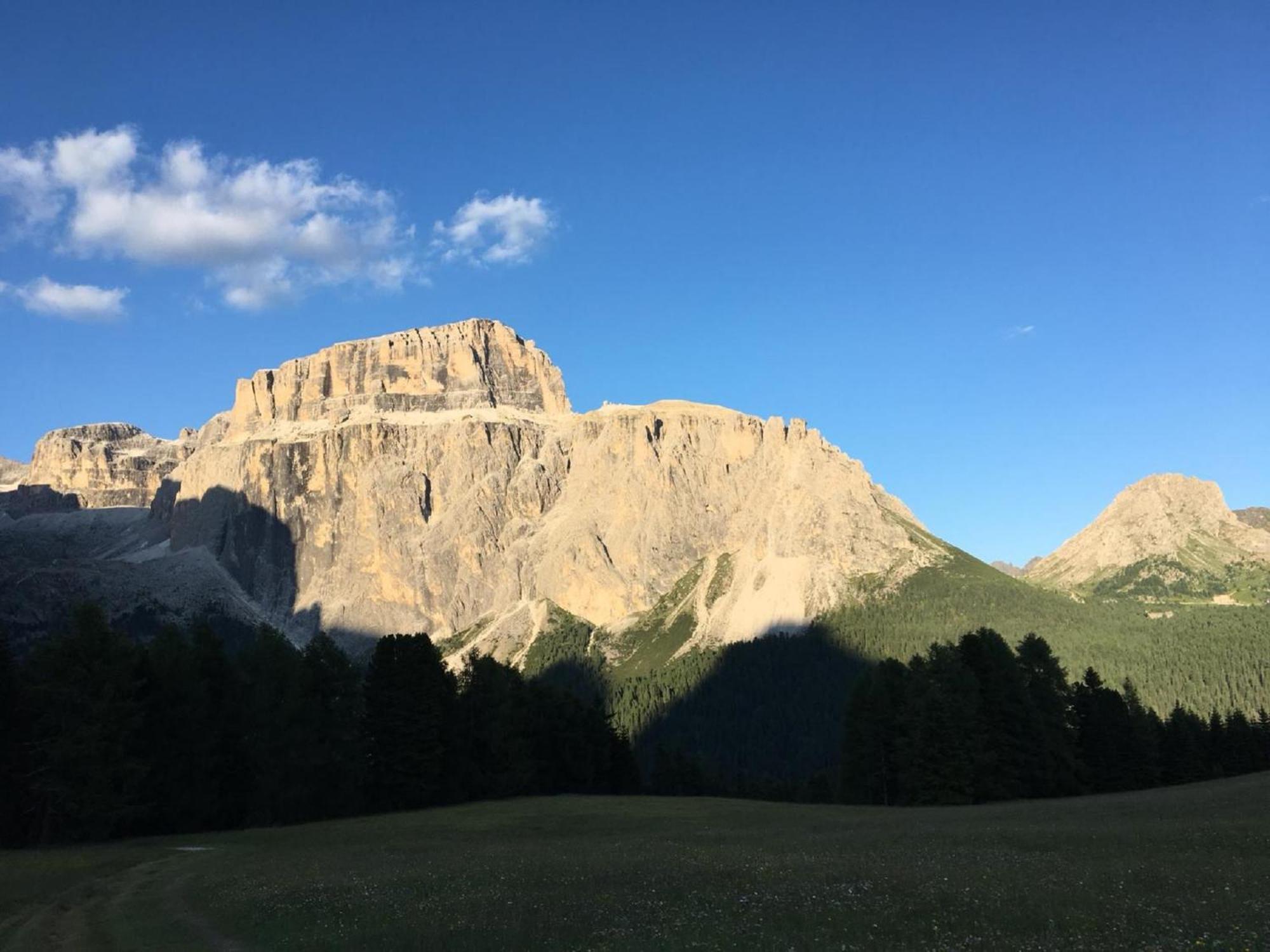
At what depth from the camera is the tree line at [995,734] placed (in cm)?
6456

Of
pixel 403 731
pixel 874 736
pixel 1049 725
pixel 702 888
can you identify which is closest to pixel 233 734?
pixel 403 731

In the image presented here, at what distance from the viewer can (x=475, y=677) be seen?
76062mm

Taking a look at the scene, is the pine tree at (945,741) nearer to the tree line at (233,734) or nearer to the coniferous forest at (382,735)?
the coniferous forest at (382,735)

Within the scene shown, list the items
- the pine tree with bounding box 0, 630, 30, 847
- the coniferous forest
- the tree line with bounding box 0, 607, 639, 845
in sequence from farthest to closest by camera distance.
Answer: the pine tree with bounding box 0, 630, 30, 847 < the coniferous forest < the tree line with bounding box 0, 607, 639, 845

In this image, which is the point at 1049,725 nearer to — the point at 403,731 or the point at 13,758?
the point at 403,731

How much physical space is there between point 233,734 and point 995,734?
54.3 metres

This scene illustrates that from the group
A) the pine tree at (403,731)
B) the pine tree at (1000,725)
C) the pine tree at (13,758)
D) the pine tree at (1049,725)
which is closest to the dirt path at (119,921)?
the pine tree at (13,758)

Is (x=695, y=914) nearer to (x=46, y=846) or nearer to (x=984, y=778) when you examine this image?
(x=46, y=846)

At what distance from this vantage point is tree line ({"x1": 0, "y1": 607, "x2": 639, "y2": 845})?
1892 inches

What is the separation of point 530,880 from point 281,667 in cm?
3949

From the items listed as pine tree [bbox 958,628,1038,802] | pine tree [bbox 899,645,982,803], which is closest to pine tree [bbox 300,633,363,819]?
Answer: pine tree [bbox 899,645,982,803]

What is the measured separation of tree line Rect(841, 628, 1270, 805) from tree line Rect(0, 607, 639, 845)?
30396 millimetres

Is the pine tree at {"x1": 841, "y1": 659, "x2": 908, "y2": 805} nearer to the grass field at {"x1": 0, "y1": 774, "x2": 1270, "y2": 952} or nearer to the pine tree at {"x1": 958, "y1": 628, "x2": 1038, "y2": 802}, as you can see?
the pine tree at {"x1": 958, "y1": 628, "x2": 1038, "y2": 802}

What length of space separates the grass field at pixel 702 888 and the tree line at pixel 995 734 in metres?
19.1
